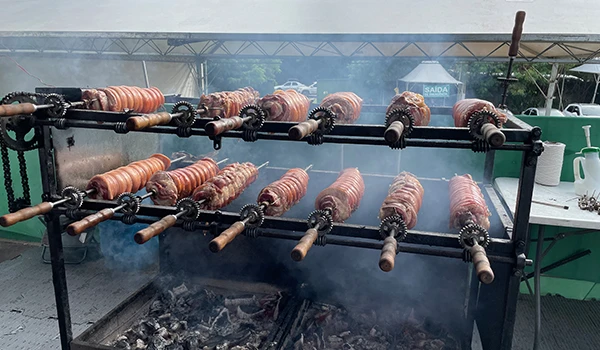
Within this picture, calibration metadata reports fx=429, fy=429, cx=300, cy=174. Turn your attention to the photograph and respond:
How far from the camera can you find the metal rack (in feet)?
8.18

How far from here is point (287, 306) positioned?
13.3ft

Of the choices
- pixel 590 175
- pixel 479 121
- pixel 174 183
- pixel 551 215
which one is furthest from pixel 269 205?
pixel 590 175

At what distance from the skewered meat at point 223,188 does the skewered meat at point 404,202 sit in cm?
127

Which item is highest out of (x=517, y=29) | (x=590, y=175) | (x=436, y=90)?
(x=517, y=29)

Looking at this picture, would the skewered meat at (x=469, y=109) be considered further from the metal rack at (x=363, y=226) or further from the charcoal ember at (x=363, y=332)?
the charcoal ember at (x=363, y=332)

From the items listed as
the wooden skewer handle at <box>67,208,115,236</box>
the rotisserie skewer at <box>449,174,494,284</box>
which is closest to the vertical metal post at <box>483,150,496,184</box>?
the rotisserie skewer at <box>449,174,494,284</box>

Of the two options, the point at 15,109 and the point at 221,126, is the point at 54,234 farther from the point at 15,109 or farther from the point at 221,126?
the point at 221,126

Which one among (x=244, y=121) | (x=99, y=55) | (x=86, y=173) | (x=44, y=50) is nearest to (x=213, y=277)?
(x=86, y=173)

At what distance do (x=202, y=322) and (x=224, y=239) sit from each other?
2.06 metres

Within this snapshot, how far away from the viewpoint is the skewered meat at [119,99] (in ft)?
10.8

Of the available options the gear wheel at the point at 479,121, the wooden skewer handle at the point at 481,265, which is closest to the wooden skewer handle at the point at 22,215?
the wooden skewer handle at the point at 481,265

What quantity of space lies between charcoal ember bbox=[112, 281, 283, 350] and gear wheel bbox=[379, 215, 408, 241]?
1.46 m

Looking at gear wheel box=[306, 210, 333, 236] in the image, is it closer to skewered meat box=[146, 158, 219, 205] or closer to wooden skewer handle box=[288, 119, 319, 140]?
wooden skewer handle box=[288, 119, 319, 140]

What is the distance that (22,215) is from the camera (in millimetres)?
2650
